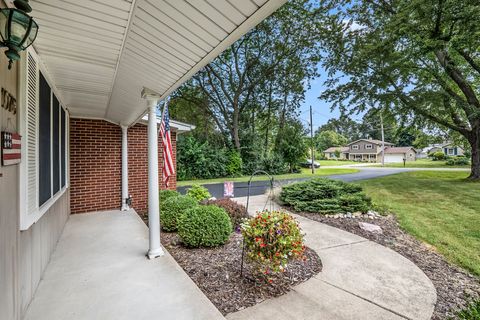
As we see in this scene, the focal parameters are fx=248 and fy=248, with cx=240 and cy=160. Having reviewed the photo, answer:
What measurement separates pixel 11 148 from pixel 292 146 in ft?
62.3

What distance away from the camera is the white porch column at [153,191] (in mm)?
3564

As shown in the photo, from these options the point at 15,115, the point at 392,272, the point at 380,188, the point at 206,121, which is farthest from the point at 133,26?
the point at 206,121

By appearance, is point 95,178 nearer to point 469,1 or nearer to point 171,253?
point 171,253

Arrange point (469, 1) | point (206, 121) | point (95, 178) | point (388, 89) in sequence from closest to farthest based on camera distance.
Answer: point (95, 178) → point (469, 1) → point (388, 89) → point (206, 121)

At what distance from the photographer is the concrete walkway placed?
242 cm

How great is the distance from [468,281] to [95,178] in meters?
7.52

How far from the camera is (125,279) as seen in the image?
296 cm

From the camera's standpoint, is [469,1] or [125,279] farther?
[469,1]

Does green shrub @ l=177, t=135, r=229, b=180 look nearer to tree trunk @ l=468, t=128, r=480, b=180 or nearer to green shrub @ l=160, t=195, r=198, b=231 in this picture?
green shrub @ l=160, t=195, r=198, b=231

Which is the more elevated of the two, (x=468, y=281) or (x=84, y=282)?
(x=84, y=282)

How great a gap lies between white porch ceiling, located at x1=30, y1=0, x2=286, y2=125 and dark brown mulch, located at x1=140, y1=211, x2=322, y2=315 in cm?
239

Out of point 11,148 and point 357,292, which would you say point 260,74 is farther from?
point 11,148

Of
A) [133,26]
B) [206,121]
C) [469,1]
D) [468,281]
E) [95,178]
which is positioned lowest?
[468,281]

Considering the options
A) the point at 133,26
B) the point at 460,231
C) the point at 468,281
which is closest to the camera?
the point at 133,26
